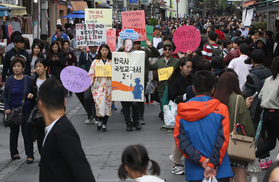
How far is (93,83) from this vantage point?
895 cm

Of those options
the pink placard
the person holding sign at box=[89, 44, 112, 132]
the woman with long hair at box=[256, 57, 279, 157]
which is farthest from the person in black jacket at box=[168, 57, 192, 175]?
the pink placard

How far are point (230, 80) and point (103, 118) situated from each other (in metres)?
4.89

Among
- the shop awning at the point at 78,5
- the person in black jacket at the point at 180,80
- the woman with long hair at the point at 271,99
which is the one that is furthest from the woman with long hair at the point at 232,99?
the shop awning at the point at 78,5

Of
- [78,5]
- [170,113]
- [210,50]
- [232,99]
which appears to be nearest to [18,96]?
[170,113]

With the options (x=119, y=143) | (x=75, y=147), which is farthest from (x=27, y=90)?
(x=75, y=147)

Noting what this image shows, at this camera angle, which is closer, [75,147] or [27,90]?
[75,147]

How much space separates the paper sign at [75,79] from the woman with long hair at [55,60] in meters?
2.89

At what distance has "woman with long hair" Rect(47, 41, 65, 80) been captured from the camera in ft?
35.7

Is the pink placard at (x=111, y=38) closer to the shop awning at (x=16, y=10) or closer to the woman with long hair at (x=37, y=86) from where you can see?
the woman with long hair at (x=37, y=86)

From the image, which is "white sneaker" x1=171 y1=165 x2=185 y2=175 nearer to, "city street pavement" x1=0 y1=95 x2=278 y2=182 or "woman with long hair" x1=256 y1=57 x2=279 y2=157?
"city street pavement" x1=0 y1=95 x2=278 y2=182

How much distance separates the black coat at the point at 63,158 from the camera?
294cm

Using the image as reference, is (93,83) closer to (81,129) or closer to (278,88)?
(81,129)

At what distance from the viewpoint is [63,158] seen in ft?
9.95

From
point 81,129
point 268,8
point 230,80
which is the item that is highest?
point 268,8
